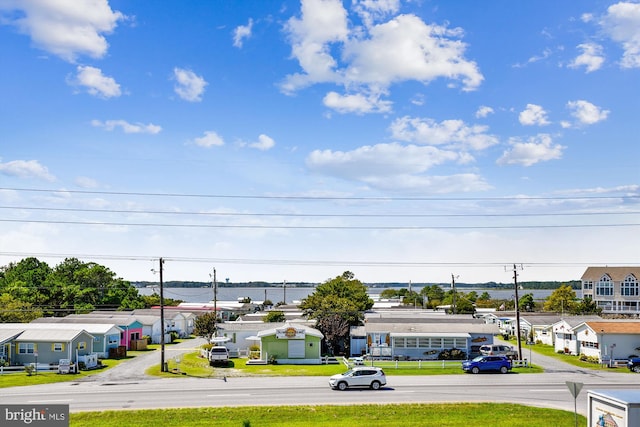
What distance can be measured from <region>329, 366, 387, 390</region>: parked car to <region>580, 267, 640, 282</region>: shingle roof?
316ft

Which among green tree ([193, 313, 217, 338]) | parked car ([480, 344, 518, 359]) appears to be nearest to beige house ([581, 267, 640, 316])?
parked car ([480, 344, 518, 359])

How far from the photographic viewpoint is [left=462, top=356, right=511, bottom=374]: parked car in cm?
4844

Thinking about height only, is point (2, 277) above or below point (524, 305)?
above

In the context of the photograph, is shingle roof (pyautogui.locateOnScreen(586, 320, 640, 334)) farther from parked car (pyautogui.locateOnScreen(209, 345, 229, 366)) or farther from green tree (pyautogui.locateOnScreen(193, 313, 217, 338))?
green tree (pyautogui.locateOnScreen(193, 313, 217, 338))

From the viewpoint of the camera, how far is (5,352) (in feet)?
179

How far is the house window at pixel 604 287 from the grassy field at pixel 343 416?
97.7 m

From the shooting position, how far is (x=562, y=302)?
112m

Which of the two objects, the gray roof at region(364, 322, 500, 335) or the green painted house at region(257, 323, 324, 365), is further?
the gray roof at region(364, 322, 500, 335)

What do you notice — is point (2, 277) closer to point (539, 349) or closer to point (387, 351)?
point (387, 351)

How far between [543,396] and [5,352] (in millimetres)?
48641

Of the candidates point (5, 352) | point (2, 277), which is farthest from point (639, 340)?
point (2, 277)

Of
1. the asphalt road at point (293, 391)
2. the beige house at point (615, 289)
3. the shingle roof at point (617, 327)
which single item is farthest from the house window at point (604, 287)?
the asphalt road at point (293, 391)

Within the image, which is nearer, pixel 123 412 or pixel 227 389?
pixel 123 412

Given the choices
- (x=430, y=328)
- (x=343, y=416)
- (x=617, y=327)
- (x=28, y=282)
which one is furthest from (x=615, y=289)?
(x=28, y=282)
